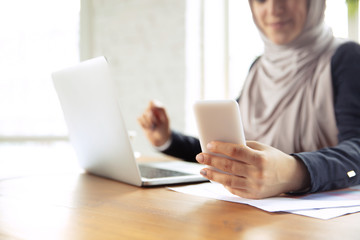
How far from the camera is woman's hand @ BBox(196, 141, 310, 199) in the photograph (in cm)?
56

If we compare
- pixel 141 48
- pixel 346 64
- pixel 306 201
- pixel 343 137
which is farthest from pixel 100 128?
pixel 141 48

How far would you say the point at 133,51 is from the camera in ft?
8.79

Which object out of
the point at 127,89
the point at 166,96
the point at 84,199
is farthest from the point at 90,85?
the point at 127,89

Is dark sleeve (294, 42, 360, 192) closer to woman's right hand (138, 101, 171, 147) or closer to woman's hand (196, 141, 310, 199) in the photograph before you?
woman's hand (196, 141, 310, 199)

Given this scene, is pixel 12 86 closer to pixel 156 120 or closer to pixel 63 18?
pixel 63 18

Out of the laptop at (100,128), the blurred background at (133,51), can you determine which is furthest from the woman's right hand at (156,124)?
the blurred background at (133,51)

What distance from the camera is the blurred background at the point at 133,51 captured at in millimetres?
2484

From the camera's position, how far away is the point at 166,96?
8.29 feet

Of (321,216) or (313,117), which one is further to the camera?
(313,117)

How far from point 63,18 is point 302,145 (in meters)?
2.42

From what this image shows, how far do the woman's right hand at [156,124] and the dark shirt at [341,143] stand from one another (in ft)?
0.13

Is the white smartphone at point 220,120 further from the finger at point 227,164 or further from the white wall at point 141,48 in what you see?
the white wall at point 141,48

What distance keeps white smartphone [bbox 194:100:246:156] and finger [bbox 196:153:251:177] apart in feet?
0.10

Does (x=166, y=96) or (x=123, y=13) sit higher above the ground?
(x=123, y=13)
